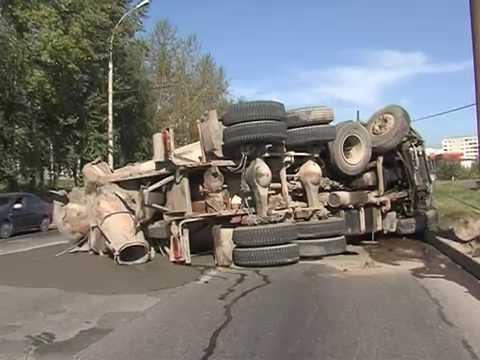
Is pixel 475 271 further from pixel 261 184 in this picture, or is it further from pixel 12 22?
pixel 12 22

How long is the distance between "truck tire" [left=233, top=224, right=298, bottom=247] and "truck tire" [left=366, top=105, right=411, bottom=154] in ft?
11.8

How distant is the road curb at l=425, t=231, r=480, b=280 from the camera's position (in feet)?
32.7

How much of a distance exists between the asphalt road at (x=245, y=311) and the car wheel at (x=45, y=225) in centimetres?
1334

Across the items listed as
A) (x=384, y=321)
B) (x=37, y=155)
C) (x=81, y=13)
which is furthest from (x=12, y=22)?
(x=384, y=321)

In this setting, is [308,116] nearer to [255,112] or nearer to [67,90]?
[255,112]

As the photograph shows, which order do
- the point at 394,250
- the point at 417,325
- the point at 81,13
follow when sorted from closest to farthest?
the point at 417,325 < the point at 394,250 < the point at 81,13

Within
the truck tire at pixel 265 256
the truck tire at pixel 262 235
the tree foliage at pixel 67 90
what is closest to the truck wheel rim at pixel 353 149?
the truck tire at pixel 262 235

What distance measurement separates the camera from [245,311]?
7.84 m

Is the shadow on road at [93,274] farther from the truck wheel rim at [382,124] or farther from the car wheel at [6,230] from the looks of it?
the car wheel at [6,230]

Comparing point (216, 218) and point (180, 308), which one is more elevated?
point (216, 218)

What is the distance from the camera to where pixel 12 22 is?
29.3 metres

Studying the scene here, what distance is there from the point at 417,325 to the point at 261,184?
5.05 meters

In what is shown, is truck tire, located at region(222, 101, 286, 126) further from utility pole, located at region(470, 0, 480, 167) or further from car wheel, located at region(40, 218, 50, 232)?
car wheel, located at region(40, 218, 50, 232)

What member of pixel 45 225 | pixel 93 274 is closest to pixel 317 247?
pixel 93 274
